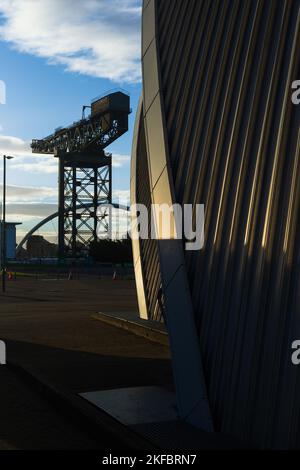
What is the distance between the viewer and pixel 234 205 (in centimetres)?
644

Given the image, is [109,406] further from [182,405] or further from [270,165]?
[270,165]

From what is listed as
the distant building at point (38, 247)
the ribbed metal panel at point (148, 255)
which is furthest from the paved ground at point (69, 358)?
the distant building at point (38, 247)

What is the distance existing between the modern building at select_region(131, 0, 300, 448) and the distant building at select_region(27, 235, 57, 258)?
172113mm

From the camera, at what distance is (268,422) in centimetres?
521

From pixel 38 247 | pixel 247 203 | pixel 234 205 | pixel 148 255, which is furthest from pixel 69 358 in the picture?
pixel 38 247

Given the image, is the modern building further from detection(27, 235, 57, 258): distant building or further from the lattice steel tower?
detection(27, 235, 57, 258): distant building

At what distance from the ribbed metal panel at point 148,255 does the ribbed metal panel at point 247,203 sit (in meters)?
8.20

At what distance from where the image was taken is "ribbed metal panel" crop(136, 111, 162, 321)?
15.8 meters

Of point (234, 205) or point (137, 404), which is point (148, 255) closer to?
point (137, 404)

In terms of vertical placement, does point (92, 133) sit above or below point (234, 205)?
above

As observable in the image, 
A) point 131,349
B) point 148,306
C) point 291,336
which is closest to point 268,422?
point 291,336

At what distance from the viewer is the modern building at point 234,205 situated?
539cm

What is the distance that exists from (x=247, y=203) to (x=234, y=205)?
0.81 ft
